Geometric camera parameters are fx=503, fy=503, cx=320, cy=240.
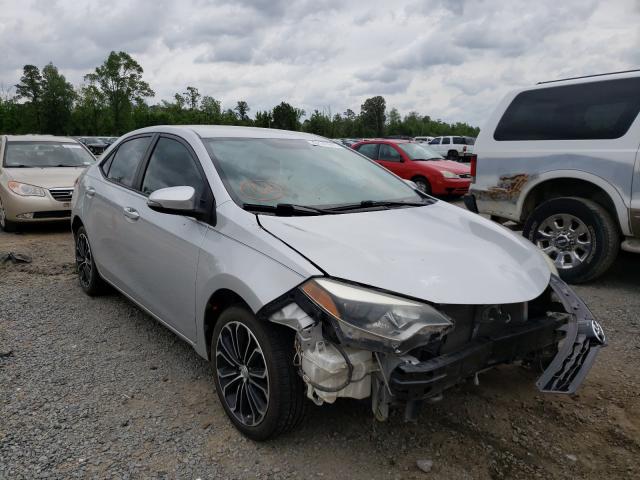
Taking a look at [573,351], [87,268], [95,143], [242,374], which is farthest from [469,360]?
[95,143]

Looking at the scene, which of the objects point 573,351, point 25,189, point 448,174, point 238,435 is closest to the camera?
point 573,351

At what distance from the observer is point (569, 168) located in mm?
5047

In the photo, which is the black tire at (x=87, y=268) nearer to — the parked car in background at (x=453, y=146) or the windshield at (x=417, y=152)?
the windshield at (x=417, y=152)

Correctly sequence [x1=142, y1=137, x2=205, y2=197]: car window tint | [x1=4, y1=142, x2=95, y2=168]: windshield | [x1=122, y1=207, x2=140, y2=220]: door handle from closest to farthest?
[x1=142, y1=137, x2=205, y2=197]: car window tint, [x1=122, y1=207, x2=140, y2=220]: door handle, [x1=4, y1=142, x2=95, y2=168]: windshield

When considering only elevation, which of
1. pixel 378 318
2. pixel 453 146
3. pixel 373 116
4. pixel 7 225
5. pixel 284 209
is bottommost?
pixel 7 225

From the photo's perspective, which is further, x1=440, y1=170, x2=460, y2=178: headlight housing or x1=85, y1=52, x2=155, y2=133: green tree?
x1=85, y1=52, x2=155, y2=133: green tree

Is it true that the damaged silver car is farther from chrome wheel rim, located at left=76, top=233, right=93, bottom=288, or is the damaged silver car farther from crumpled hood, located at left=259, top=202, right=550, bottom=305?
chrome wheel rim, located at left=76, top=233, right=93, bottom=288

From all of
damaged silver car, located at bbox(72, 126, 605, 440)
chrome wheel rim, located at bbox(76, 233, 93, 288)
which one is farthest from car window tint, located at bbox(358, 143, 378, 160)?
damaged silver car, located at bbox(72, 126, 605, 440)

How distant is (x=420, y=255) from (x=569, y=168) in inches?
134

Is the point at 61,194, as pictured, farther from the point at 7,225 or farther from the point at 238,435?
the point at 238,435

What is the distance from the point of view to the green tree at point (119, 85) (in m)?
56.3

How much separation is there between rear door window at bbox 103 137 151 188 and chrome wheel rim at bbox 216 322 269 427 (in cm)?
176

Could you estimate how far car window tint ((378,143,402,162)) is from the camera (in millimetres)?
12602

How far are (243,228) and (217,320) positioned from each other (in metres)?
0.58
